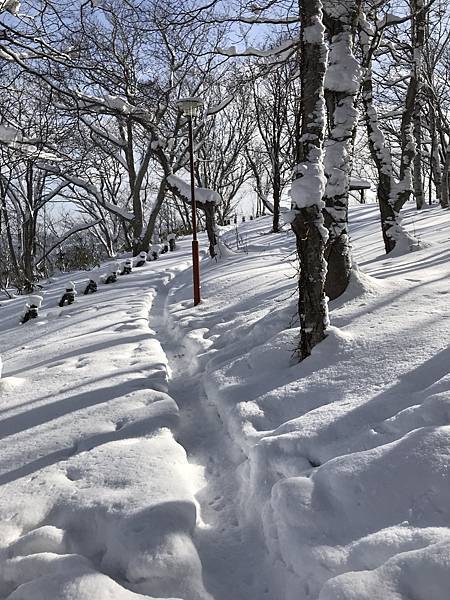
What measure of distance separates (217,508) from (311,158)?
9.71 ft

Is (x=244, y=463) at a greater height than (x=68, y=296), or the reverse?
(x=68, y=296)

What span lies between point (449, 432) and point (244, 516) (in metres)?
1.33

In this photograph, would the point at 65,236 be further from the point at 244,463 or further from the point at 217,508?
the point at 217,508

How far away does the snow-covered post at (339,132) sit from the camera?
5.08 m

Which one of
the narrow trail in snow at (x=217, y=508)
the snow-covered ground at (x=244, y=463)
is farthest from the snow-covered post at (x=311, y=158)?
the narrow trail in snow at (x=217, y=508)

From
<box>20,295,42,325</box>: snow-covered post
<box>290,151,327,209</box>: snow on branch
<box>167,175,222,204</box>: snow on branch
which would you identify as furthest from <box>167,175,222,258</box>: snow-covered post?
<box>290,151,327,209</box>: snow on branch

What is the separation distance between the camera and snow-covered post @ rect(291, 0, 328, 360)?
12.8 ft

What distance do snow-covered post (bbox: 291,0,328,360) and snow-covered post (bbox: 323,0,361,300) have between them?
1006 millimetres

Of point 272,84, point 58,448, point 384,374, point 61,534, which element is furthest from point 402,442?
point 272,84

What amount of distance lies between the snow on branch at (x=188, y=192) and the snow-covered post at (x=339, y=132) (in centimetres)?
771

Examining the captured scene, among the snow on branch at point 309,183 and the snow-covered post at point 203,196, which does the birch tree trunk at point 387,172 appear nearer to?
the snow on branch at point 309,183

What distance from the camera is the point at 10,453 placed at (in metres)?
3.42

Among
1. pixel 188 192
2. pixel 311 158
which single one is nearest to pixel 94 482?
pixel 311 158

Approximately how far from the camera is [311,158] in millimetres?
3982
